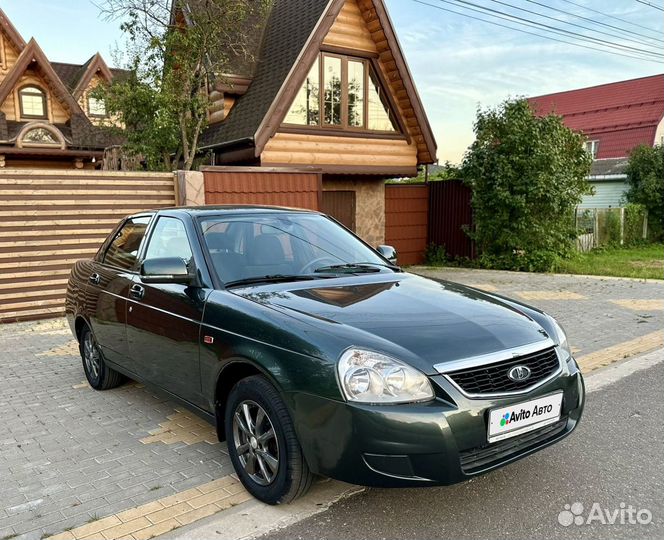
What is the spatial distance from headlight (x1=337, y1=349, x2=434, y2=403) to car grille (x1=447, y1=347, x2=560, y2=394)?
17 centimetres

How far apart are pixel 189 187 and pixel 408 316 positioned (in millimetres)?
6657

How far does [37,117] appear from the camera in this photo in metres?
20.4

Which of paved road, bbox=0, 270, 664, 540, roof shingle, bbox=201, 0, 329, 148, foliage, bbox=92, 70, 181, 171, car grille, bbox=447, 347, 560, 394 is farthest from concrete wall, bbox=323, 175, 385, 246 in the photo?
car grille, bbox=447, 347, 560, 394

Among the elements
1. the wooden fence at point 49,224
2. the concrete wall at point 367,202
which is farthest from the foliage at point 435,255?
the wooden fence at point 49,224

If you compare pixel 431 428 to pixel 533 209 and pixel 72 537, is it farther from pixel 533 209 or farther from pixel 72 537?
pixel 533 209

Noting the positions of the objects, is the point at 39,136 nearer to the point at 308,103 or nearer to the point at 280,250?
the point at 308,103

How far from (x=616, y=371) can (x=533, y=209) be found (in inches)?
331

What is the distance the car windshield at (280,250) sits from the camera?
3.88m

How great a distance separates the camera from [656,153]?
21.8 metres

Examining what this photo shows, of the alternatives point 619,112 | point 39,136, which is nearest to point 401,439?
point 39,136

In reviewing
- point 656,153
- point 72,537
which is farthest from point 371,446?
point 656,153

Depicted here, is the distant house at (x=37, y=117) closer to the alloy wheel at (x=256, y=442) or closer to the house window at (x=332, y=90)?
the house window at (x=332, y=90)

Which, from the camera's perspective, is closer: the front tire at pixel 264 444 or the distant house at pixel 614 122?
the front tire at pixel 264 444

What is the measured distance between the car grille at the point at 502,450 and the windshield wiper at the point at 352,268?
1.65 metres
